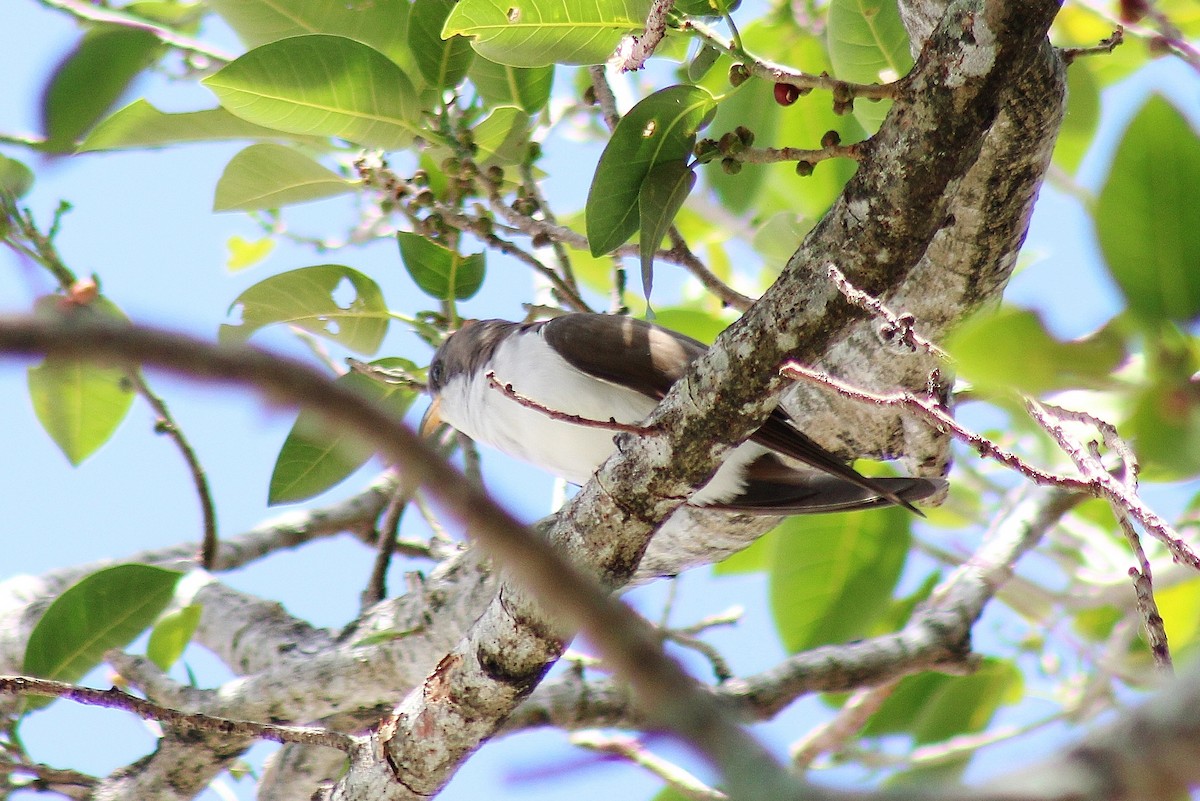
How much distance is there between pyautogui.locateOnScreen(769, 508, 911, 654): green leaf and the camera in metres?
3.43

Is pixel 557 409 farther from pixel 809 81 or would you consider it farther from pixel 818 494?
pixel 809 81

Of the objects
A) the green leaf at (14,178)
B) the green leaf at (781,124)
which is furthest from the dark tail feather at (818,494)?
the green leaf at (14,178)

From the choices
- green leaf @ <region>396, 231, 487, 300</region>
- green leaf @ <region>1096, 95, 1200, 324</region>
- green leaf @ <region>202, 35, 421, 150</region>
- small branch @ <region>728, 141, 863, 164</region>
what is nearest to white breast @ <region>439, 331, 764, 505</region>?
green leaf @ <region>396, 231, 487, 300</region>

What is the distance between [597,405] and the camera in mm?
3102

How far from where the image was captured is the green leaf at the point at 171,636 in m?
2.96

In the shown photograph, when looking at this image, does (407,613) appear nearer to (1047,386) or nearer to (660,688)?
(1047,386)

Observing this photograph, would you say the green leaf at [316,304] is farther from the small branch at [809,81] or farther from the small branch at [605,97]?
the small branch at [809,81]

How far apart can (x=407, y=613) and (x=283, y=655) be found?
1.40ft

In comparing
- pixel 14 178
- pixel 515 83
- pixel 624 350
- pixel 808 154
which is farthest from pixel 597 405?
pixel 14 178

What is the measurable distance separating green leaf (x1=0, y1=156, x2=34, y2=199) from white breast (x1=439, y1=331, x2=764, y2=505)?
1.39m

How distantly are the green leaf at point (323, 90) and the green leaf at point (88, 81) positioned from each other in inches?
15.3

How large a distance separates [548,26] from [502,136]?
1.90ft

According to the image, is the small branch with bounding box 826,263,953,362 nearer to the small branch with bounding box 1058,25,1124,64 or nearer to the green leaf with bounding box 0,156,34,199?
the small branch with bounding box 1058,25,1124,64

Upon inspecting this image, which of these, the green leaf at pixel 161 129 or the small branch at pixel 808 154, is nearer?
the small branch at pixel 808 154
